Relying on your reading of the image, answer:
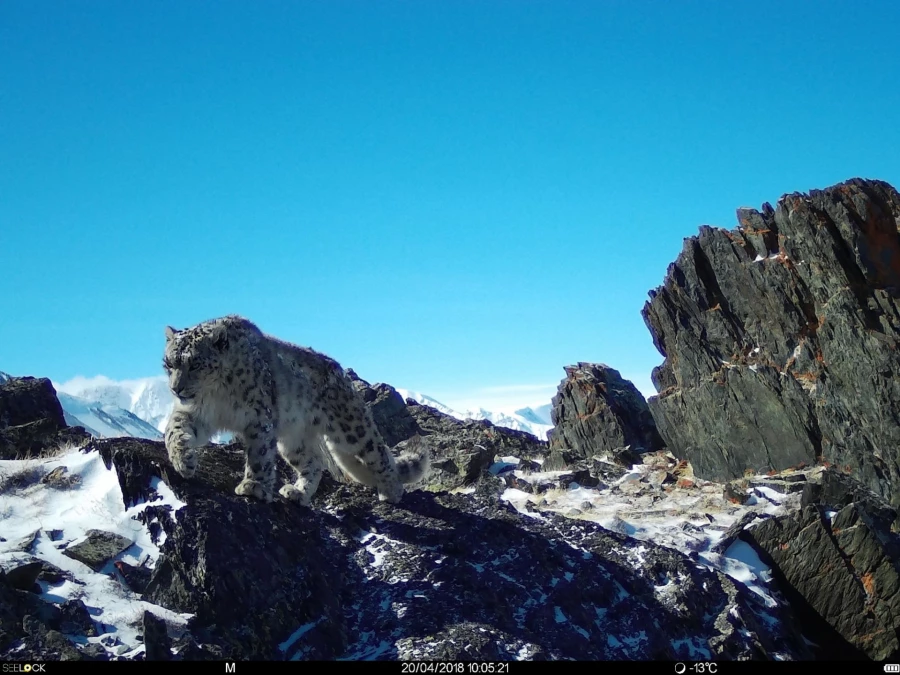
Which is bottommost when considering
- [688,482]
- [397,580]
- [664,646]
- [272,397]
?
[664,646]

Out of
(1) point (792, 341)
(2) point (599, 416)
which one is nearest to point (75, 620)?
(1) point (792, 341)

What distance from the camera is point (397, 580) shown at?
13.3 metres

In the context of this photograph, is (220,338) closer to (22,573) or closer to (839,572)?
(22,573)

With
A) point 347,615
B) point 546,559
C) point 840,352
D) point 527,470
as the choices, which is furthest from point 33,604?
point 840,352

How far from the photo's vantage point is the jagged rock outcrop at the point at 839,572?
15.2 m

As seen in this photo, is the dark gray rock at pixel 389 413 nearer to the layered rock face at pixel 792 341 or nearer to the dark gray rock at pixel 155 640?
the layered rock face at pixel 792 341

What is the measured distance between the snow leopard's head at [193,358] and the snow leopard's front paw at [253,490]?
1.73 metres

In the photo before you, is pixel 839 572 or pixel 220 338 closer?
pixel 220 338

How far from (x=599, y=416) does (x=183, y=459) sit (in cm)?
1714

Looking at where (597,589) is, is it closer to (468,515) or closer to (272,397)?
(468,515)

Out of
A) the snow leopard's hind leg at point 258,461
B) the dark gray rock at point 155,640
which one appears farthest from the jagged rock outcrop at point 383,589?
the snow leopard's hind leg at point 258,461

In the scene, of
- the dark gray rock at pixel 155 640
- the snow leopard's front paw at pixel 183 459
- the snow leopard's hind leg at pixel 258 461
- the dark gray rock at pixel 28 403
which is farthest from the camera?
the dark gray rock at pixel 28 403

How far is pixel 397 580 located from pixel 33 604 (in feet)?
17.3

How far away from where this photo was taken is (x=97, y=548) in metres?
11.7
